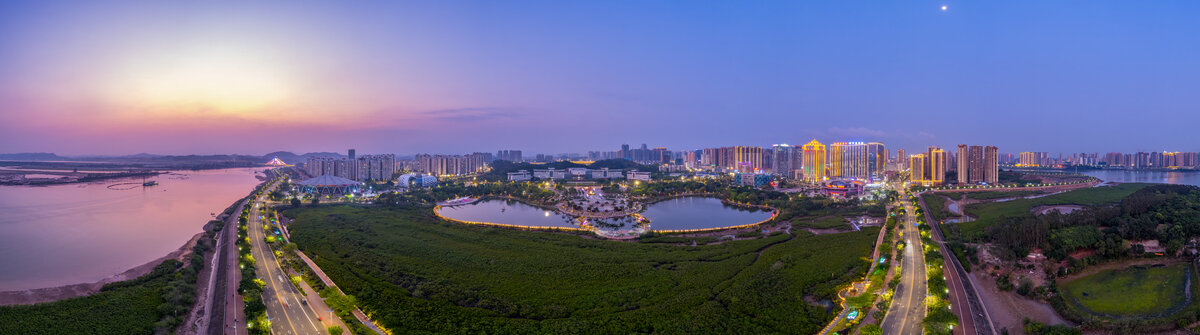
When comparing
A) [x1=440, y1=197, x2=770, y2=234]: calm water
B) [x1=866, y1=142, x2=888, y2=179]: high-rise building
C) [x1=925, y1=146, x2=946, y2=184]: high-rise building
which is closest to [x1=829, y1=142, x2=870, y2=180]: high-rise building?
[x1=866, y1=142, x2=888, y2=179]: high-rise building

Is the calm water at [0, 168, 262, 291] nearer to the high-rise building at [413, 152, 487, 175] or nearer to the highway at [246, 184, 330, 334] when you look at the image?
the highway at [246, 184, 330, 334]

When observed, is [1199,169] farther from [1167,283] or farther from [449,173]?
[449,173]

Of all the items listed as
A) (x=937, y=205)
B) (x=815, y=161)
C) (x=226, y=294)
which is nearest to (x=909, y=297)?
(x=226, y=294)

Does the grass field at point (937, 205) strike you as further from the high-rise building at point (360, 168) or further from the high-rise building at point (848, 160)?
the high-rise building at point (360, 168)

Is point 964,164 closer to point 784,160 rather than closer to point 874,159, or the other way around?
point 874,159

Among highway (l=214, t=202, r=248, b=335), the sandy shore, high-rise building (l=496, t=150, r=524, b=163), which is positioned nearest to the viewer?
highway (l=214, t=202, r=248, b=335)
